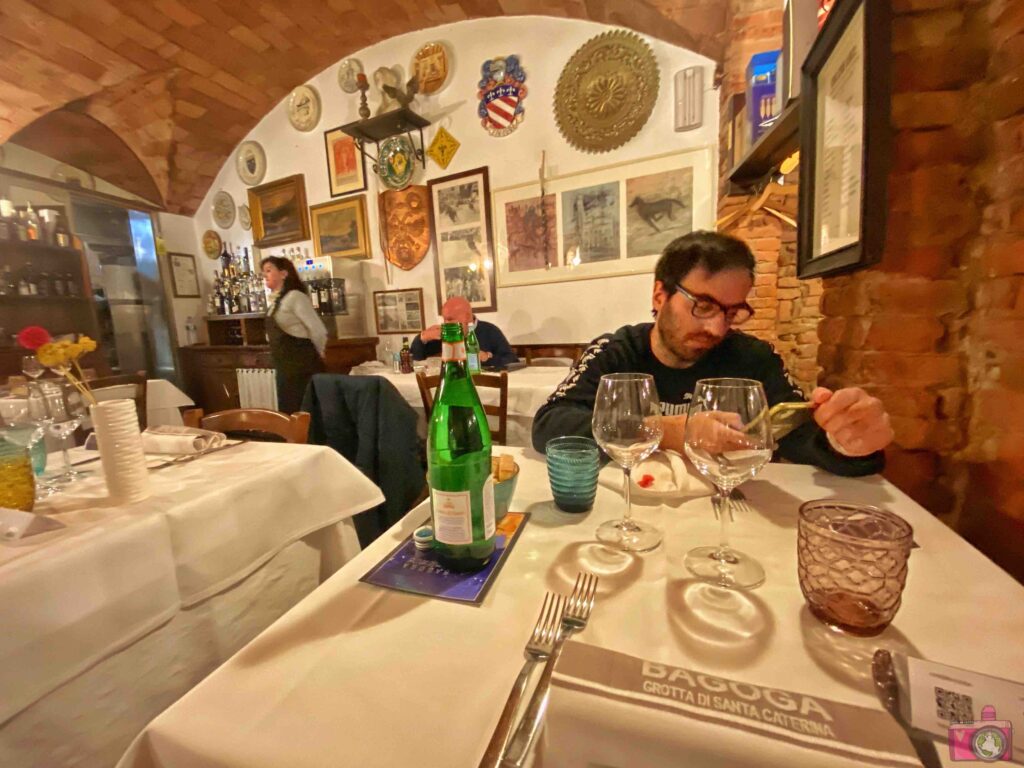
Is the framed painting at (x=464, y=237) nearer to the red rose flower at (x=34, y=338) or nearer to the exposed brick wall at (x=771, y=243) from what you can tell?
A: the exposed brick wall at (x=771, y=243)

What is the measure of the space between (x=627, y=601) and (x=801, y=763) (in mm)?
211

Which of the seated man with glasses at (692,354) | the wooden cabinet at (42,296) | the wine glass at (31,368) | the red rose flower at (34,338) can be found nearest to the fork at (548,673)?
the seated man with glasses at (692,354)

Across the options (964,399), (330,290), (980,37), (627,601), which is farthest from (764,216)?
(330,290)

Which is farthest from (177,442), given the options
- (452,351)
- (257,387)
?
(257,387)

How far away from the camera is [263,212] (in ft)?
13.7

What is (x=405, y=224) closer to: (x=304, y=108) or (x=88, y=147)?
(x=304, y=108)

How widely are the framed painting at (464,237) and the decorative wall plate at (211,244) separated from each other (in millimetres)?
2544

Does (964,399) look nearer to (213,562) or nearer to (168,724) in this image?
(168,724)

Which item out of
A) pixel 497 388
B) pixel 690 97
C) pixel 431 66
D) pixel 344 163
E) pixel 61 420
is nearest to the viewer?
pixel 61 420

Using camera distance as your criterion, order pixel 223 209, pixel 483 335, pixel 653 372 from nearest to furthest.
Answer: pixel 653 372 < pixel 483 335 < pixel 223 209

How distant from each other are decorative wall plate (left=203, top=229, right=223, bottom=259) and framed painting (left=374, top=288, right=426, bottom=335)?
2.01 metres

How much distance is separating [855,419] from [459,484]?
0.67 m

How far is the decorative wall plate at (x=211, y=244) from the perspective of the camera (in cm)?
449

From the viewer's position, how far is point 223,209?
440 cm
